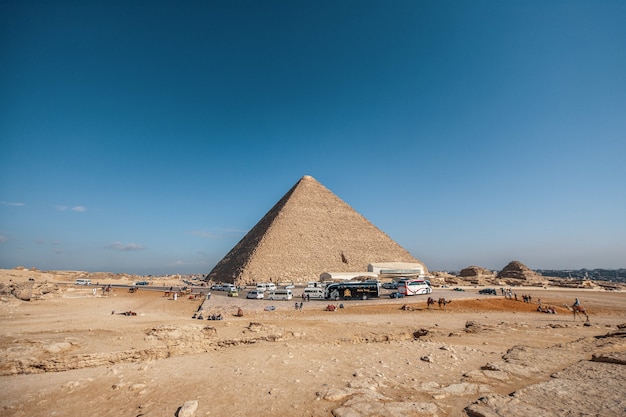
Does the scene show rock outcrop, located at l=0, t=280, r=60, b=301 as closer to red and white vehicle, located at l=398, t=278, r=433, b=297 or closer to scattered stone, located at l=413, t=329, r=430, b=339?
scattered stone, located at l=413, t=329, r=430, b=339

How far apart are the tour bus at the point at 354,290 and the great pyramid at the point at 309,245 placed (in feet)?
95.2

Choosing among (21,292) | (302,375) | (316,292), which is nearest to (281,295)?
(316,292)

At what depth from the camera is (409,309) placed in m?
21.1

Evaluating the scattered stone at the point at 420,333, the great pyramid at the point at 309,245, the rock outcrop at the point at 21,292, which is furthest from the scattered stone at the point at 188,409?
the great pyramid at the point at 309,245

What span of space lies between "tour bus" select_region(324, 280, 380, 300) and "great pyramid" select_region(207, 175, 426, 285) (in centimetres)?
2901

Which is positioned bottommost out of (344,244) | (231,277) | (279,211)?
(231,277)

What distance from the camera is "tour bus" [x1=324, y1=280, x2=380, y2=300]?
2805 cm

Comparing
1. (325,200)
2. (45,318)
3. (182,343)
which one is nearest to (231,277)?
(325,200)

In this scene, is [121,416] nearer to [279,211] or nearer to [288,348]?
[288,348]

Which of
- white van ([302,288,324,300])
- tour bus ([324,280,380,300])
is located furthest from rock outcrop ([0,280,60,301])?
tour bus ([324,280,380,300])

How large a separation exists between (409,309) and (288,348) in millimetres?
14534

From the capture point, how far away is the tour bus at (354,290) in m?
28.0

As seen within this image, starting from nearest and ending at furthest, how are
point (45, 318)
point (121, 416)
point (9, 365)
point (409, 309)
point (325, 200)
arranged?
1. point (121, 416)
2. point (9, 365)
3. point (45, 318)
4. point (409, 309)
5. point (325, 200)

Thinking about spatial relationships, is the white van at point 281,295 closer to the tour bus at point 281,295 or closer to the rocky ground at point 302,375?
the tour bus at point 281,295
